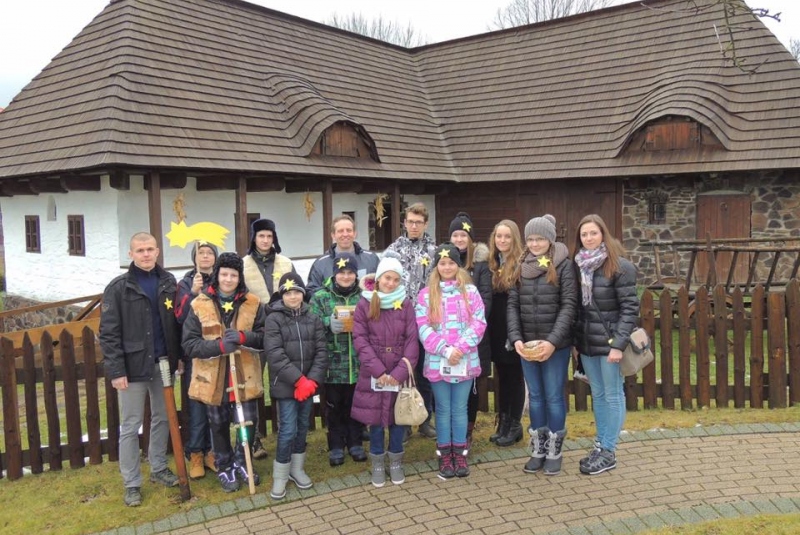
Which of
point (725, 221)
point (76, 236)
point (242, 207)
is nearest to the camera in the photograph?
point (76, 236)

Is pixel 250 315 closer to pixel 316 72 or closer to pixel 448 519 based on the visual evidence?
pixel 448 519

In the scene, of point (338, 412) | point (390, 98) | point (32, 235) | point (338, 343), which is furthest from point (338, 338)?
point (390, 98)

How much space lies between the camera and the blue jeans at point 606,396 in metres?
4.68

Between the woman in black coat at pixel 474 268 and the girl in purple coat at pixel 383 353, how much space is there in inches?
26.8

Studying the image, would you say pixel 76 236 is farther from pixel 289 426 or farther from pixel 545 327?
pixel 545 327

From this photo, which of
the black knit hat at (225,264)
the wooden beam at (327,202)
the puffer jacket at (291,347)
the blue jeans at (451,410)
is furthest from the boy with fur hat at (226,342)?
the wooden beam at (327,202)

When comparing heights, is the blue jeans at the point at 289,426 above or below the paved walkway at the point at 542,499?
above

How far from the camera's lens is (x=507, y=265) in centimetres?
502

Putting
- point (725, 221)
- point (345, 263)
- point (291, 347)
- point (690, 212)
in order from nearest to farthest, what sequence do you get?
point (291, 347) < point (345, 263) < point (725, 221) < point (690, 212)

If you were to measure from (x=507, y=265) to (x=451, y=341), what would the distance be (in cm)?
76

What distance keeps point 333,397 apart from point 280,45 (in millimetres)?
13590

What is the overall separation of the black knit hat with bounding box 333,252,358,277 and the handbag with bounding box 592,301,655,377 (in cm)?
176

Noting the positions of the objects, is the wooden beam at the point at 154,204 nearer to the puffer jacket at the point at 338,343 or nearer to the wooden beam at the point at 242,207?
the wooden beam at the point at 242,207

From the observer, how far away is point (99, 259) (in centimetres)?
1196
